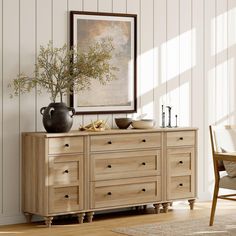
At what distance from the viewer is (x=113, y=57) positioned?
7176mm

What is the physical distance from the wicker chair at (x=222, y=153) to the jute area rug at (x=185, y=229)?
5.5 inches

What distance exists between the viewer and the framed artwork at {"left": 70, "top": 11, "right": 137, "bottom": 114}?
694 centimetres

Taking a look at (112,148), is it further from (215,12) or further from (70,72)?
(215,12)

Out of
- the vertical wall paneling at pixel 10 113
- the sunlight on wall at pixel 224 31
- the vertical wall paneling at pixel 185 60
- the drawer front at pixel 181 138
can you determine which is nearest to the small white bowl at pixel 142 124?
the drawer front at pixel 181 138

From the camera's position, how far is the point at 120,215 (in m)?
7.11

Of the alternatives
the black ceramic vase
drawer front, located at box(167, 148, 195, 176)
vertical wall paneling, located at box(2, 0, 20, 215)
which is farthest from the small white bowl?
vertical wall paneling, located at box(2, 0, 20, 215)

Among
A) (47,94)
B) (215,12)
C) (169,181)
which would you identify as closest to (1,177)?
(47,94)

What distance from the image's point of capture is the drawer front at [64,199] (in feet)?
21.1

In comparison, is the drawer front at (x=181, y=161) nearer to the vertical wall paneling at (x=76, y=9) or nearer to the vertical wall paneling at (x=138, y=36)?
the vertical wall paneling at (x=138, y=36)

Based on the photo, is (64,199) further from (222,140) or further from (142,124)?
(222,140)

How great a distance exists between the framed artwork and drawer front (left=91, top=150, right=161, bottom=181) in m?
0.53

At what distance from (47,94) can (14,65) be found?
43 cm

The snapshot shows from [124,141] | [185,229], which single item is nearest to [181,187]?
[124,141]

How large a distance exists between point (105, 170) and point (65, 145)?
50 centimetres
